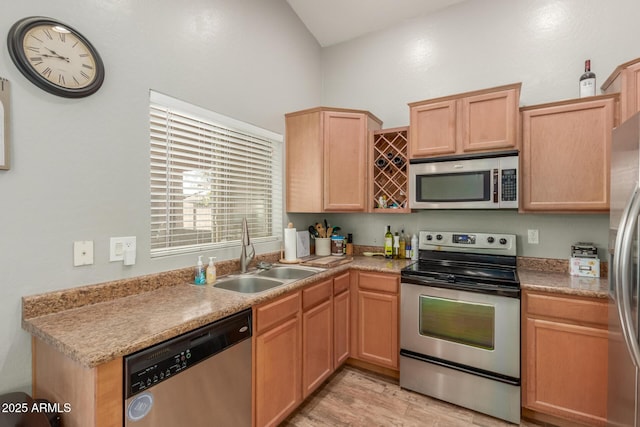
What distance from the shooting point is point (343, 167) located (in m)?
2.81

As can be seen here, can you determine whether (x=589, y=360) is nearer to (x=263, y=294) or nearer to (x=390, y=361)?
(x=390, y=361)

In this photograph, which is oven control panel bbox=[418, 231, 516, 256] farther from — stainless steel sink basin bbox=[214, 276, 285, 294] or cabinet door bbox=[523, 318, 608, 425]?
stainless steel sink basin bbox=[214, 276, 285, 294]

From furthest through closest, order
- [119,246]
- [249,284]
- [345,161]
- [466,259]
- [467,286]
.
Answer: [345,161] < [466,259] < [249,284] < [467,286] < [119,246]

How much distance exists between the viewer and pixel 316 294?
7.13 ft

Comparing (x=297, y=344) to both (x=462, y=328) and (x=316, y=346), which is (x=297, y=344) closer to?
(x=316, y=346)

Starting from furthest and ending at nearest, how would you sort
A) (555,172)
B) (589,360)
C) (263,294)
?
(555,172) → (589,360) → (263,294)

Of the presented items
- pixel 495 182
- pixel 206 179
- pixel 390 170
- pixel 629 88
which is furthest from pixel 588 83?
Answer: pixel 206 179

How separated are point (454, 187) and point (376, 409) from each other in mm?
1805

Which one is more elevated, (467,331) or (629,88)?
(629,88)

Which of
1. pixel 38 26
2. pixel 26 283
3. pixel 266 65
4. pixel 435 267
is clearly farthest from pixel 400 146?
pixel 26 283

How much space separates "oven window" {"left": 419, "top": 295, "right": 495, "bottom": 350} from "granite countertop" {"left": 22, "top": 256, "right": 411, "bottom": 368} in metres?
1.16

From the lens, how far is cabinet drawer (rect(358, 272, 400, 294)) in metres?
2.41

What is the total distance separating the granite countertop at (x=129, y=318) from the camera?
1034 millimetres

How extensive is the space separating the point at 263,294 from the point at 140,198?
911 millimetres
